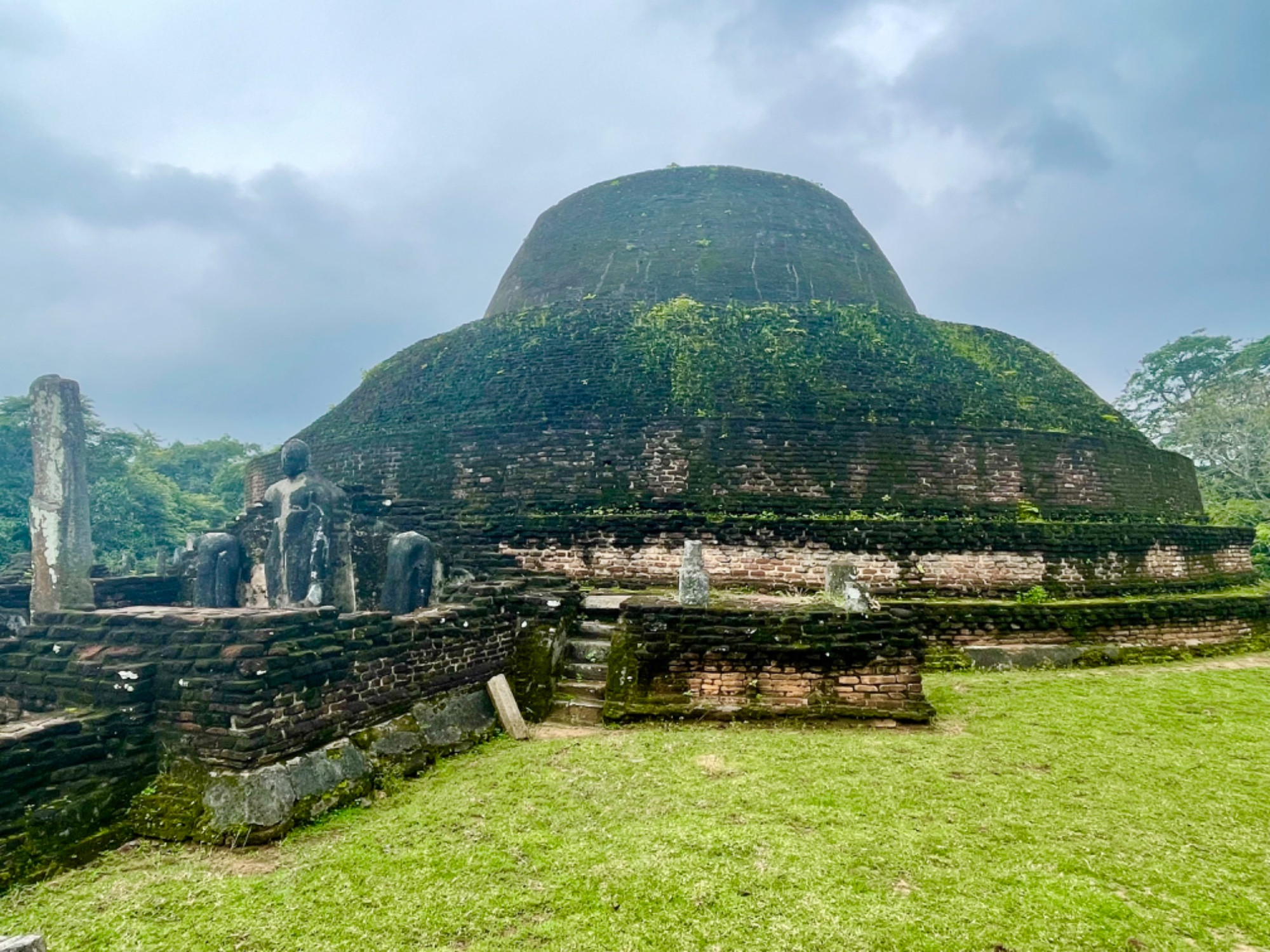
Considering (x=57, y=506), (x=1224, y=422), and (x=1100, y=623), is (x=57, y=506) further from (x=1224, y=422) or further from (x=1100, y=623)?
(x=1224, y=422)

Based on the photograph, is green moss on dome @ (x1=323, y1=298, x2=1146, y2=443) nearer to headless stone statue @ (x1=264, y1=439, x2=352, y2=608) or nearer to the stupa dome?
the stupa dome

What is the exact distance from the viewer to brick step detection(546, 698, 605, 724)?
20.5 feet

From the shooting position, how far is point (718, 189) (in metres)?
→ 17.7

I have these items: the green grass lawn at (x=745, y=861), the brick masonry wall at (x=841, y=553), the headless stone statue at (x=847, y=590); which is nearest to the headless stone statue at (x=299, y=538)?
the brick masonry wall at (x=841, y=553)

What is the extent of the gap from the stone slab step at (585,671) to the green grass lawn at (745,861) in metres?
1.35

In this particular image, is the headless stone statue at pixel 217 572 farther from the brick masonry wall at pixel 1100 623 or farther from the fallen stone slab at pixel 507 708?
the brick masonry wall at pixel 1100 623

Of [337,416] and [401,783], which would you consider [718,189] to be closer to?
[337,416]

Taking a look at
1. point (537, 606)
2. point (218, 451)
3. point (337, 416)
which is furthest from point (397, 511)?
point (218, 451)

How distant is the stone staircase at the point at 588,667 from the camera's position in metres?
6.35

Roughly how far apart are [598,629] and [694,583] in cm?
115

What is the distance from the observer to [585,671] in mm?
6855

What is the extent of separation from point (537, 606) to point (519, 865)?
12.4ft

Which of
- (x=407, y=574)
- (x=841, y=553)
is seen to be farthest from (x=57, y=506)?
(x=841, y=553)

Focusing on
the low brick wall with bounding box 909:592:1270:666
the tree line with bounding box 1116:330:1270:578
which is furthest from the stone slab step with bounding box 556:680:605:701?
the tree line with bounding box 1116:330:1270:578
